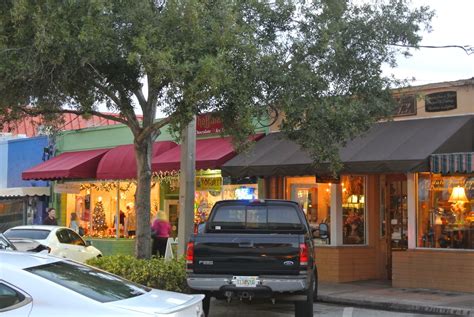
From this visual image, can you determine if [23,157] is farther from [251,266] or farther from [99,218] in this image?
[251,266]

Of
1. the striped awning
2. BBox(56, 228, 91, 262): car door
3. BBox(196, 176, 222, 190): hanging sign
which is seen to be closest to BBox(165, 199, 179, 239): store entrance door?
BBox(196, 176, 222, 190): hanging sign

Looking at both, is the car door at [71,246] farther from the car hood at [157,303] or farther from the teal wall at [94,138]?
the car hood at [157,303]

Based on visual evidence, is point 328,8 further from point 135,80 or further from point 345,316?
point 345,316

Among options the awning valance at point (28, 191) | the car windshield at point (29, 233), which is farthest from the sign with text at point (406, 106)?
the awning valance at point (28, 191)

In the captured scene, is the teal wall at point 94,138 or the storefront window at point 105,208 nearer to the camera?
the teal wall at point 94,138

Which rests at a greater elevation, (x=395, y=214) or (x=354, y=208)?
(x=354, y=208)

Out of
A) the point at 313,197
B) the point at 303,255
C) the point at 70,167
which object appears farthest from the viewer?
the point at 70,167

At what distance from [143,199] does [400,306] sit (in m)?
5.15

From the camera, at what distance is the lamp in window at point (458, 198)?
13818 mm

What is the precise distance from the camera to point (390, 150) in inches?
527

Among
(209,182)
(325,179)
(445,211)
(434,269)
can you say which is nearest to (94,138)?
(209,182)

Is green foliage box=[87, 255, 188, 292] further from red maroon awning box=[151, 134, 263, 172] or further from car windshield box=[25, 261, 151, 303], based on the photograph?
car windshield box=[25, 261, 151, 303]

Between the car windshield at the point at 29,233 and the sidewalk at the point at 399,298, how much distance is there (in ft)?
22.4

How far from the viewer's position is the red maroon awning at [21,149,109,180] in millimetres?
20858
